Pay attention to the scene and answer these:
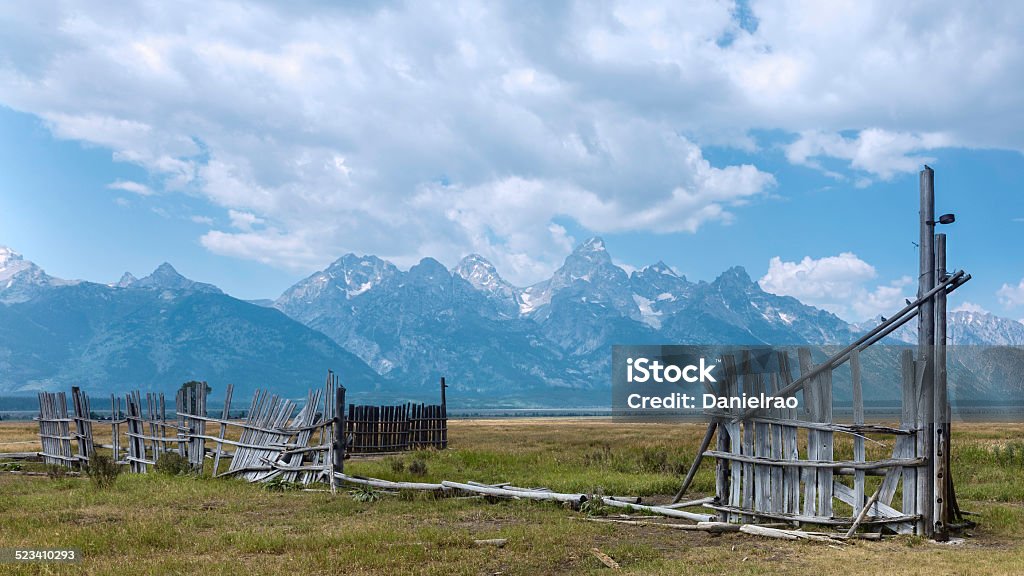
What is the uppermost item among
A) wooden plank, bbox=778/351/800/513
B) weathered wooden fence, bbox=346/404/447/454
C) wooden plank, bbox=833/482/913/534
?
wooden plank, bbox=778/351/800/513

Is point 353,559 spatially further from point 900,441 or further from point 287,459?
point 287,459

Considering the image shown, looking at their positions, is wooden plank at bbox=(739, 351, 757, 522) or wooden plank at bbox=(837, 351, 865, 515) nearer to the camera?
wooden plank at bbox=(837, 351, 865, 515)

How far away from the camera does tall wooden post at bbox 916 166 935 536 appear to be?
40.4 ft

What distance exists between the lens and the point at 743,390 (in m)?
13.6

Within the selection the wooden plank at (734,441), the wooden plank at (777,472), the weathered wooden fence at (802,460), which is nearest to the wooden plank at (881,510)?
the weathered wooden fence at (802,460)

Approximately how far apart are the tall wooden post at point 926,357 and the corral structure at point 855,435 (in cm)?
1

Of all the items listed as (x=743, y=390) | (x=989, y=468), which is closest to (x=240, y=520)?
(x=743, y=390)

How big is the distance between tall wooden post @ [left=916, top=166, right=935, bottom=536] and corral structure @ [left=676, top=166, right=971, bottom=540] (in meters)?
0.01

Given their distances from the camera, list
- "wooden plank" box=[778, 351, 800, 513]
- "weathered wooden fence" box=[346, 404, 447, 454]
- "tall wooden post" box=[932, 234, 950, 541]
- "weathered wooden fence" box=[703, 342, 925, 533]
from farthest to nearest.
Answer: "weathered wooden fence" box=[346, 404, 447, 454], "wooden plank" box=[778, 351, 800, 513], "weathered wooden fence" box=[703, 342, 925, 533], "tall wooden post" box=[932, 234, 950, 541]

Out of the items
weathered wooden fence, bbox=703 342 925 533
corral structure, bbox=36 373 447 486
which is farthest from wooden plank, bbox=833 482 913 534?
corral structure, bbox=36 373 447 486

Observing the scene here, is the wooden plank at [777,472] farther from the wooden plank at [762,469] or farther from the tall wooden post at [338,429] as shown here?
the tall wooden post at [338,429]

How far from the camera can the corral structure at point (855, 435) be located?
12.4m

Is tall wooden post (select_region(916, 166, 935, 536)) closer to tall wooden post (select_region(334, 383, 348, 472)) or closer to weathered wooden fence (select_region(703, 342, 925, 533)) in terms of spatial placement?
weathered wooden fence (select_region(703, 342, 925, 533))

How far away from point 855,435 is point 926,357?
160cm
